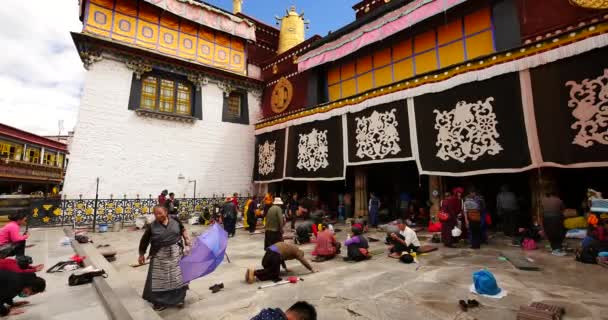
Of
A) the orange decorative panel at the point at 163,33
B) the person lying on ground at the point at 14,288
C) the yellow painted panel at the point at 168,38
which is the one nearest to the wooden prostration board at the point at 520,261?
the person lying on ground at the point at 14,288

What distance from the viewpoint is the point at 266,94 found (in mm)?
17594

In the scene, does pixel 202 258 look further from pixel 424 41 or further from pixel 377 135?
pixel 424 41

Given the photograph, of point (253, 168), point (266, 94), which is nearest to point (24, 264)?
point (253, 168)

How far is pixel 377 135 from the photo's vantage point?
10.3 m

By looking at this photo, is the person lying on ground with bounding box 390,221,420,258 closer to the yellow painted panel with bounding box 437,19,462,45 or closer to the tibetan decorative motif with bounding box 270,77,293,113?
the yellow painted panel with bounding box 437,19,462,45

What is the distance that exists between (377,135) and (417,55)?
12.0 ft

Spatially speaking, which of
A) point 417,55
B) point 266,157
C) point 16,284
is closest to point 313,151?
point 266,157

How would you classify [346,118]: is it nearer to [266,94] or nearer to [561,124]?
[561,124]

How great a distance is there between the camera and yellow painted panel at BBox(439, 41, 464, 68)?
31.9 feet

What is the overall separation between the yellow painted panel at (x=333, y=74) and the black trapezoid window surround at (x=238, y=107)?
5.75 meters

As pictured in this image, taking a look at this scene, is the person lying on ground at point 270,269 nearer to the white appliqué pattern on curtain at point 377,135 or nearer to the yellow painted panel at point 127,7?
the white appliqué pattern on curtain at point 377,135

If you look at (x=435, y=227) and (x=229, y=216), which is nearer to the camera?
(x=435, y=227)

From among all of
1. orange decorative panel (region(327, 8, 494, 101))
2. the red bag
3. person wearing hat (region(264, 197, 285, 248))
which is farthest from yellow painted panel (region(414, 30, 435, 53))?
person wearing hat (region(264, 197, 285, 248))

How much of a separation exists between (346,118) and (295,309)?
988cm
